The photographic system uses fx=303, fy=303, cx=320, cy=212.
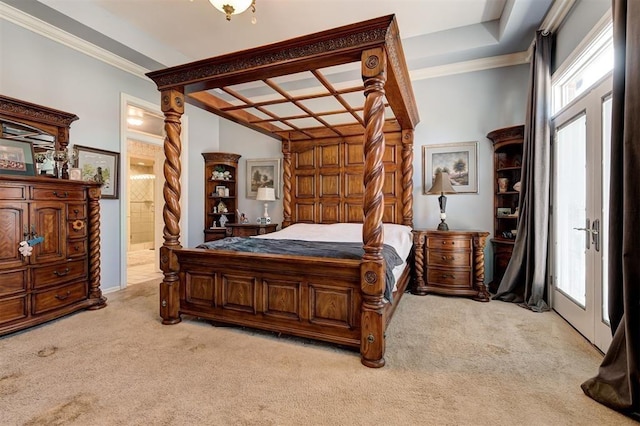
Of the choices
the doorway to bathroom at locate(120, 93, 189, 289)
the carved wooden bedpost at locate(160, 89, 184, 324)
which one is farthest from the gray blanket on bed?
the doorway to bathroom at locate(120, 93, 189, 289)

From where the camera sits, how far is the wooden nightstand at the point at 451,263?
380cm

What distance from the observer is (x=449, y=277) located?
392 cm

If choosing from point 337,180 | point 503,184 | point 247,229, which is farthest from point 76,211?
point 503,184

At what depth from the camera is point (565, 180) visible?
320 centimetres

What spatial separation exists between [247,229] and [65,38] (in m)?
3.35

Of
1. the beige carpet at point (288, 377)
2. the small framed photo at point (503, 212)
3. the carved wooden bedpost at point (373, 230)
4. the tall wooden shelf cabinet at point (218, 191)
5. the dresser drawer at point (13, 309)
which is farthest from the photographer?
the tall wooden shelf cabinet at point (218, 191)

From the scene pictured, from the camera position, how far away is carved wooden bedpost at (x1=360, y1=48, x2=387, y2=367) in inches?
84.2

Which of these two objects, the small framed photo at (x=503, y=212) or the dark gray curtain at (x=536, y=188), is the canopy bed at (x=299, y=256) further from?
the small framed photo at (x=503, y=212)

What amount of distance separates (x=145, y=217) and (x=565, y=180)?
931 centimetres

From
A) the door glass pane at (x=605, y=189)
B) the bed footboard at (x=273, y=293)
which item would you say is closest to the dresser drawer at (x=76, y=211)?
the bed footboard at (x=273, y=293)

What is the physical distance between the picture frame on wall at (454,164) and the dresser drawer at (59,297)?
4515mm

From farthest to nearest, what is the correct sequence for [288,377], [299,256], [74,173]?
[74,173] < [299,256] < [288,377]

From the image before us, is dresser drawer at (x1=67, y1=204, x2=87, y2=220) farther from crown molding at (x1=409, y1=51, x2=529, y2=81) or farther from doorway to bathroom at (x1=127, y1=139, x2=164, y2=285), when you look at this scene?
crown molding at (x1=409, y1=51, x2=529, y2=81)

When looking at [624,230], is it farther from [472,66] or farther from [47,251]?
[47,251]
